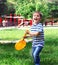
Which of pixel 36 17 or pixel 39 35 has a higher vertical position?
pixel 36 17

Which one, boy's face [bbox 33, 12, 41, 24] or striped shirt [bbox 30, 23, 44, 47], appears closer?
boy's face [bbox 33, 12, 41, 24]

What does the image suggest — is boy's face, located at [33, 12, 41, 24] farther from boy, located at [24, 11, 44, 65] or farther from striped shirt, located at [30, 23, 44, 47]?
striped shirt, located at [30, 23, 44, 47]

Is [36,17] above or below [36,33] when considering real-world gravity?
above

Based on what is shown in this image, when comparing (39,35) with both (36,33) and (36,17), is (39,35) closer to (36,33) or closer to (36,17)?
(36,33)

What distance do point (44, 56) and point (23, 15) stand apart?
161ft

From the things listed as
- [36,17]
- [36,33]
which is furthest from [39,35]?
[36,17]

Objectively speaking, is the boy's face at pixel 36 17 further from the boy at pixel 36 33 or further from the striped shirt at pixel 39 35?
the striped shirt at pixel 39 35

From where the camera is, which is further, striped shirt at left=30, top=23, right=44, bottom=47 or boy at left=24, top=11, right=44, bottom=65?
striped shirt at left=30, top=23, right=44, bottom=47

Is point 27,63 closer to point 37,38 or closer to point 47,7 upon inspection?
point 37,38

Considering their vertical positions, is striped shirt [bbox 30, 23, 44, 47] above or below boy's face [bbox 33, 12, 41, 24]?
below

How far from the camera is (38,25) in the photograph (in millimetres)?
8930

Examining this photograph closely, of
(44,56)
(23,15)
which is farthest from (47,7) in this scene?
(44,56)

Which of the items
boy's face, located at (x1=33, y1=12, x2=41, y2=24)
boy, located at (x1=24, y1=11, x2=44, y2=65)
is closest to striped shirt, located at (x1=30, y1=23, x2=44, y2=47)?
boy, located at (x1=24, y1=11, x2=44, y2=65)

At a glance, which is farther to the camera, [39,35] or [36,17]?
[39,35]
